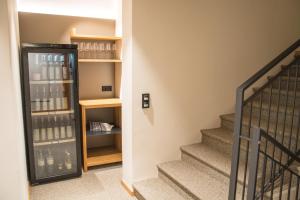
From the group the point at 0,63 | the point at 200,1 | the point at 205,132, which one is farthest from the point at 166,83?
the point at 0,63

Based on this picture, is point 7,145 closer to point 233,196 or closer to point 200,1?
point 233,196

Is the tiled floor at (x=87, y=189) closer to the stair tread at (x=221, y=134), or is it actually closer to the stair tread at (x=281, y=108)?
the stair tread at (x=221, y=134)

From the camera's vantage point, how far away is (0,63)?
6.42 ft

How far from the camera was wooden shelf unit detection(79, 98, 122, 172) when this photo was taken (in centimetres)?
345

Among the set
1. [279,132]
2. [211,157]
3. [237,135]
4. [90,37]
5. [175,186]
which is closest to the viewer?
[237,135]

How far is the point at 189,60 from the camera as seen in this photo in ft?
9.86

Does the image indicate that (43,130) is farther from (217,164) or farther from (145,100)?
(217,164)

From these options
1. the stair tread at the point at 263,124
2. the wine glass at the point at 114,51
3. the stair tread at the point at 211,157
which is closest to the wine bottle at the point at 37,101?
the wine glass at the point at 114,51

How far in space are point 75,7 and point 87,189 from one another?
8.59 feet

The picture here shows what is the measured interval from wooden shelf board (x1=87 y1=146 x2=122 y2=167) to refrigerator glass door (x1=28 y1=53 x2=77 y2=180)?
31cm

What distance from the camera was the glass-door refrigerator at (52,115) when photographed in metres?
3.13

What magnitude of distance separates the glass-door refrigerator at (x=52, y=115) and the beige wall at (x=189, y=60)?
3.19ft

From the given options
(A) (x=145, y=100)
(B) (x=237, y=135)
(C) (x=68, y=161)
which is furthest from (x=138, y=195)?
(B) (x=237, y=135)

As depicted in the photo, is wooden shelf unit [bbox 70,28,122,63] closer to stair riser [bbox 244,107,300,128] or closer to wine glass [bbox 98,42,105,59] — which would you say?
wine glass [bbox 98,42,105,59]
